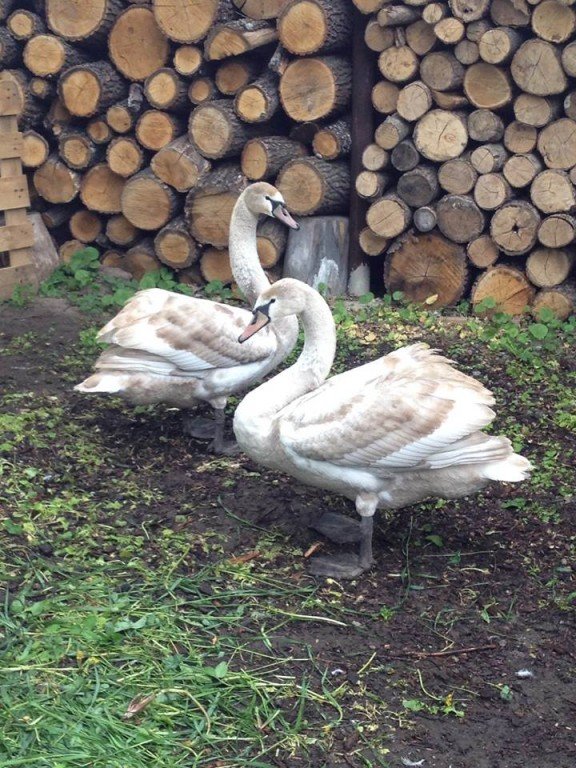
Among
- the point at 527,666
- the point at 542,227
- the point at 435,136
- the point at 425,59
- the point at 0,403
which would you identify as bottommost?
the point at 527,666

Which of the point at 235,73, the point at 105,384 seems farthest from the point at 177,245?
the point at 105,384

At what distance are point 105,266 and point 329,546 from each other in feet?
15.2

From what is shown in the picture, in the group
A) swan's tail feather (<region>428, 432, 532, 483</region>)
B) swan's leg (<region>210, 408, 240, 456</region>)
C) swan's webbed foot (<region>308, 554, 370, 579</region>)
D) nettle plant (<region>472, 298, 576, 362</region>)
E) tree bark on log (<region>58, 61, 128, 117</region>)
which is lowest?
swan's webbed foot (<region>308, 554, 370, 579</region>)

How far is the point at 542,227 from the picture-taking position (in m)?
6.98

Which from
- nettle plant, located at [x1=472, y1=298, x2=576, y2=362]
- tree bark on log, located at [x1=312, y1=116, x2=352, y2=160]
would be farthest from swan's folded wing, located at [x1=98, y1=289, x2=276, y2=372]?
tree bark on log, located at [x1=312, y1=116, x2=352, y2=160]

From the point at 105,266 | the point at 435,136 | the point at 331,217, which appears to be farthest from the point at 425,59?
the point at 105,266

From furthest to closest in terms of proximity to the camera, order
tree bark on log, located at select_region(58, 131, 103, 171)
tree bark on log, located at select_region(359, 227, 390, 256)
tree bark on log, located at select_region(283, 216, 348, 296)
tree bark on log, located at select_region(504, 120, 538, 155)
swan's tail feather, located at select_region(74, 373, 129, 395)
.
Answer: tree bark on log, located at select_region(58, 131, 103, 171) → tree bark on log, located at select_region(283, 216, 348, 296) → tree bark on log, located at select_region(359, 227, 390, 256) → tree bark on log, located at select_region(504, 120, 538, 155) → swan's tail feather, located at select_region(74, 373, 129, 395)

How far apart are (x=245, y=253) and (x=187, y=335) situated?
1041 millimetres

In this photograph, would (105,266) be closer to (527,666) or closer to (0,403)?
(0,403)

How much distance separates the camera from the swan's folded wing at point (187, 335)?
5184 mm

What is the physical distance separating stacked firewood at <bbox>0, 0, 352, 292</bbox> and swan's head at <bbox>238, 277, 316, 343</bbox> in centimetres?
324

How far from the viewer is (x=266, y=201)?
19.7 ft

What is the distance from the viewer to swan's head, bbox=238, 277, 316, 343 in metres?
4.48

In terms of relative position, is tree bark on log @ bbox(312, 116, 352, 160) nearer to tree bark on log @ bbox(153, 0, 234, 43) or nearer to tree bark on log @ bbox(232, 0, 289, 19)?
tree bark on log @ bbox(232, 0, 289, 19)
